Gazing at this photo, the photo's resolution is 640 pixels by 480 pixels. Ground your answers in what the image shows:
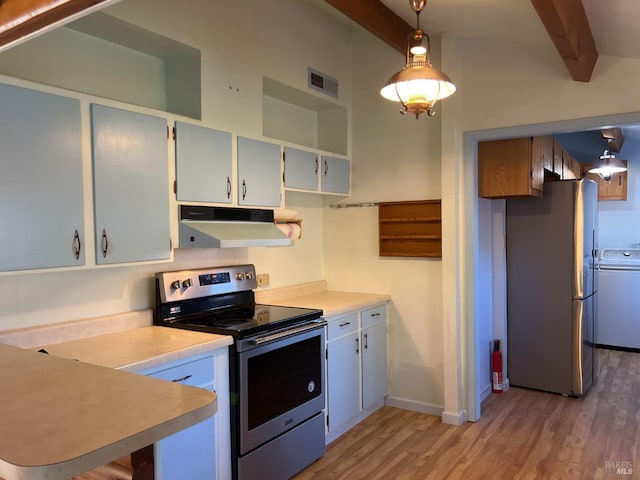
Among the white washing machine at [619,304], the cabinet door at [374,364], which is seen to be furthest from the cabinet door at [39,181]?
the white washing machine at [619,304]

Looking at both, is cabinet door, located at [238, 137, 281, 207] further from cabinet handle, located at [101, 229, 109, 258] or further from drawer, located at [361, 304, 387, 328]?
drawer, located at [361, 304, 387, 328]

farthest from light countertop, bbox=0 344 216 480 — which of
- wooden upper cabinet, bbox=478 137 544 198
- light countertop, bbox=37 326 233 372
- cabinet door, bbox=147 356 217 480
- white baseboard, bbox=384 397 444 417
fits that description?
wooden upper cabinet, bbox=478 137 544 198

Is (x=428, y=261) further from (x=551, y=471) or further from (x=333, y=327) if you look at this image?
(x=551, y=471)

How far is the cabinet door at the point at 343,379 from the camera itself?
3.37m

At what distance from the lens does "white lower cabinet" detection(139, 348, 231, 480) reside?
2223mm

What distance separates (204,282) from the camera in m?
3.08

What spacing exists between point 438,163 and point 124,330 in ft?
8.27

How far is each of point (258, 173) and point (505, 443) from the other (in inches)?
95.6

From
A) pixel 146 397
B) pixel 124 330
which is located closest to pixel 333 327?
pixel 124 330

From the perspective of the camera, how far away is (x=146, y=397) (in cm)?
118

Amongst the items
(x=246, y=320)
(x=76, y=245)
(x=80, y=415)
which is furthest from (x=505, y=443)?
(x=80, y=415)

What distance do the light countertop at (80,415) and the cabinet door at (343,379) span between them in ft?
6.96

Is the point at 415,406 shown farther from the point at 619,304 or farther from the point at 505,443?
the point at 619,304

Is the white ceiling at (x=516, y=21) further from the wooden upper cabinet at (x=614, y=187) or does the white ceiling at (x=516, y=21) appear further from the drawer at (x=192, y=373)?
the wooden upper cabinet at (x=614, y=187)
